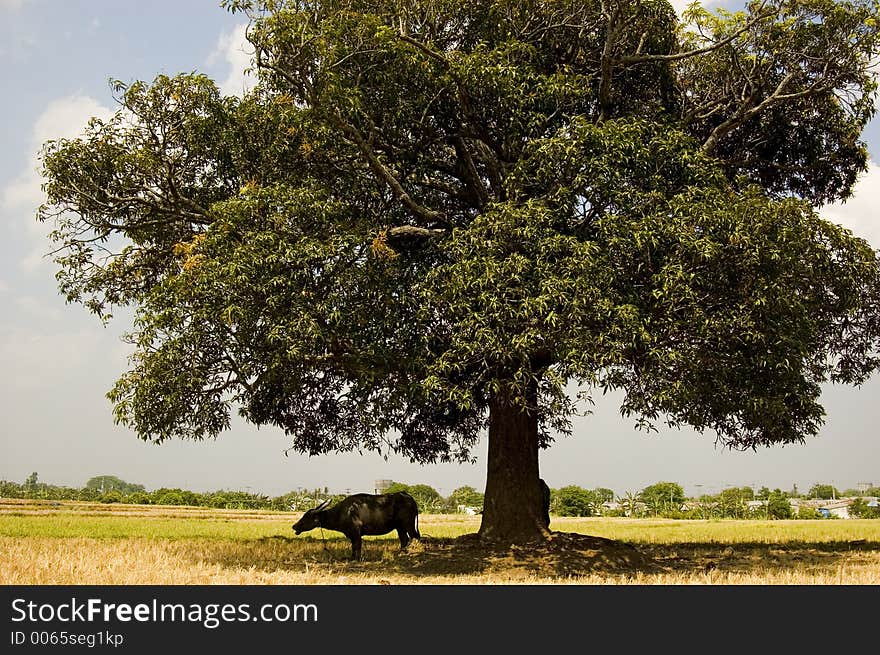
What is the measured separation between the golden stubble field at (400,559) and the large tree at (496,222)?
1.97m

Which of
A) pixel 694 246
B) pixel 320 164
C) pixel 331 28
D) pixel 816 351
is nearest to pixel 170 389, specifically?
pixel 320 164

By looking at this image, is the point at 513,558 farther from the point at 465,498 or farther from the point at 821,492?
the point at 821,492

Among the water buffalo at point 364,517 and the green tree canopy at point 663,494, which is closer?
the water buffalo at point 364,517

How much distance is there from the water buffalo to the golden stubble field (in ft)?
2.02

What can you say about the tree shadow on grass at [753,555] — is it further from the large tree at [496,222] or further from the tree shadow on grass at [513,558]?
the large tree at [496,222]

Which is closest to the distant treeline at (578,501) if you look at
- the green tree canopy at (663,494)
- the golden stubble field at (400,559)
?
the green tree canopy at (663,494)

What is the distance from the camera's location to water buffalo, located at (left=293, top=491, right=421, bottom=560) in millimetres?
18016

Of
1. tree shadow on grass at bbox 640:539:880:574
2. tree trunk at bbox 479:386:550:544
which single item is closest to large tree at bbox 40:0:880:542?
tree trunk at bbox 479:386:550:544

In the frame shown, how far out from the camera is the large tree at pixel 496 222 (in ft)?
46.3

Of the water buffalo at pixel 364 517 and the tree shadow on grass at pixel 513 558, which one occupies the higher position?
the water buffalo at pixel 364 517

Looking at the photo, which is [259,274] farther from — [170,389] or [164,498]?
[164,498]

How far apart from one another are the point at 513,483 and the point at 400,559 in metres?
3.24

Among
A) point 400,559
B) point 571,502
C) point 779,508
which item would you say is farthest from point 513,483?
point 779,508

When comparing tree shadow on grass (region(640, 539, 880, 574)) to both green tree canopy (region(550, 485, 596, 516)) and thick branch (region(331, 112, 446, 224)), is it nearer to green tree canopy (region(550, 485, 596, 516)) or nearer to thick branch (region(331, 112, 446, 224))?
thick branch (region(331, 112, 446, 224))
